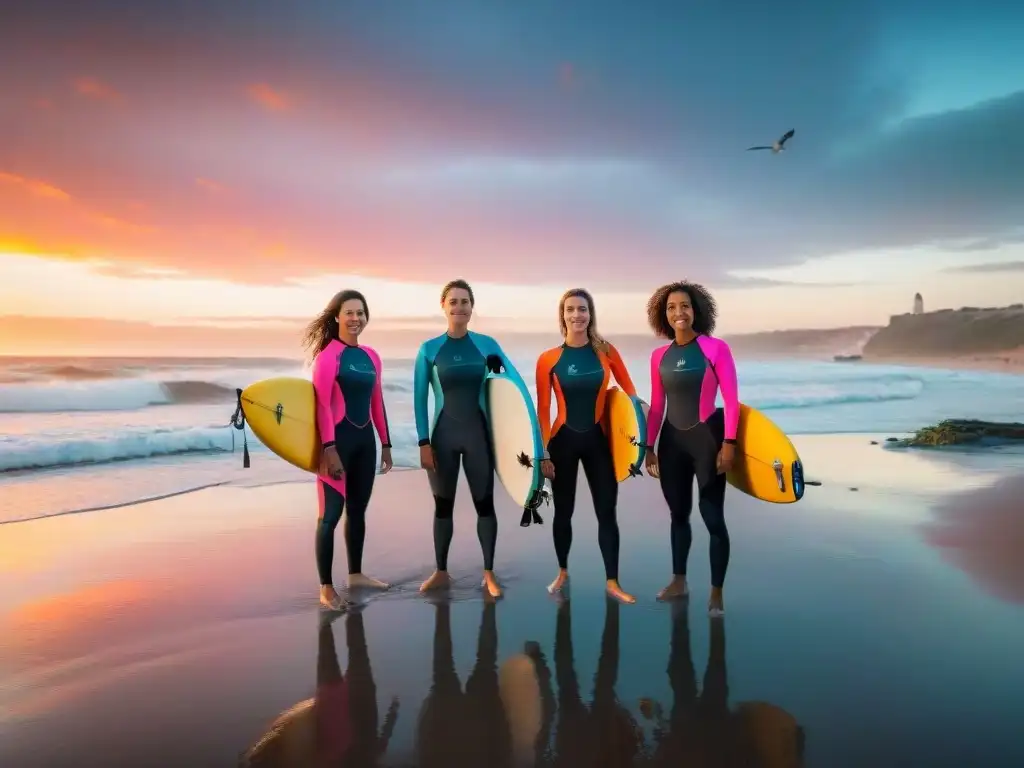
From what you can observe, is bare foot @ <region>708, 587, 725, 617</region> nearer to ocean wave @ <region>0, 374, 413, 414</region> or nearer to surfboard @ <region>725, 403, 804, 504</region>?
surfboard @ <region>725, 403, 804, 504</region>

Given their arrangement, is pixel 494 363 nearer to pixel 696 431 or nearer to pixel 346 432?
pixel 346 432

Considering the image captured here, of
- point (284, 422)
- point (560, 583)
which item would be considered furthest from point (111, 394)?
point (560, 583)

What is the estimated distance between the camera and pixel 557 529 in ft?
13.1

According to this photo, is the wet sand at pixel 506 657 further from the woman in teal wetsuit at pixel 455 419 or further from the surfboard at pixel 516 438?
the surfboard at pixel 516 438

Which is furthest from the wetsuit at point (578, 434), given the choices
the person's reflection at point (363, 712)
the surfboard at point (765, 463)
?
the person's reflection at point (363, 712)

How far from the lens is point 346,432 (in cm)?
399

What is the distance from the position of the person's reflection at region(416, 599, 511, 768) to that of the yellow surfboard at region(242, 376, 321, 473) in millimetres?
1440

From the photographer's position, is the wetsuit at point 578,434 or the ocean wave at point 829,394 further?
the ocean wave at point 829,394

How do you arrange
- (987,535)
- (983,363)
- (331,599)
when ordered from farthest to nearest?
(983,363), (987,535), (331,599)

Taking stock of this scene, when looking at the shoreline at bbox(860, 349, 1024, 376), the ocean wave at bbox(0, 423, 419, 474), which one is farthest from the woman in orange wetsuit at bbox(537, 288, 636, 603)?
the shoreline at bbox(860, 349, 1024, 376)

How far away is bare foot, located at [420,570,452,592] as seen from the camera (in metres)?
3.98

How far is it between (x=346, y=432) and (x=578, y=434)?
139 cm

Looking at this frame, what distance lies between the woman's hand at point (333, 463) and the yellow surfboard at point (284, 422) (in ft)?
0.52

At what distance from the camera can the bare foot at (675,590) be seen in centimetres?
378
